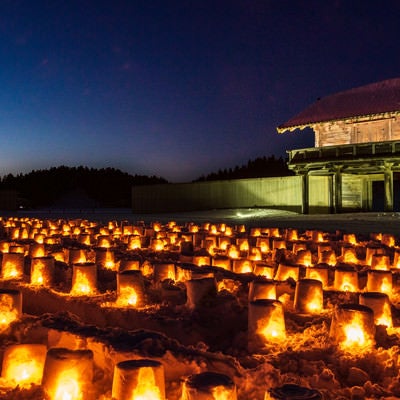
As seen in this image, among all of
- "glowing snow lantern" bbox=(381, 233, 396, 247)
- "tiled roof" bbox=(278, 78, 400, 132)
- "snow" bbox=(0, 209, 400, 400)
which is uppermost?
"tiled roof" bbox=(278, 78, 400, 132)

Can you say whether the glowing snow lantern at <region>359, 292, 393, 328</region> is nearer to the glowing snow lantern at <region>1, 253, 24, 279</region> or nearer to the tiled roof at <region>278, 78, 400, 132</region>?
the glowing snow lantern at <region>1, 253, 24, 279</region>

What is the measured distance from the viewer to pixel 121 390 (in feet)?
10.7

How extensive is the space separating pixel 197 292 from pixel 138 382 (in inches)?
102

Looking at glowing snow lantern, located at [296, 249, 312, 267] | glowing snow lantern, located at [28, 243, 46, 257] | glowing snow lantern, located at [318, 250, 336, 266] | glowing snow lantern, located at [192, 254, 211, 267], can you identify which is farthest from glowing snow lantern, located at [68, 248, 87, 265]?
glowing snow lantern, located at [318, 250, 336, 266]

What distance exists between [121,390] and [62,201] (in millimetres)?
53740

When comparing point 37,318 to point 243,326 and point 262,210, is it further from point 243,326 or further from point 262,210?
point 262,210

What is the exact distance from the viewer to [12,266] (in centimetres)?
785

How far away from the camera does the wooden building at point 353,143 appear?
21486mm

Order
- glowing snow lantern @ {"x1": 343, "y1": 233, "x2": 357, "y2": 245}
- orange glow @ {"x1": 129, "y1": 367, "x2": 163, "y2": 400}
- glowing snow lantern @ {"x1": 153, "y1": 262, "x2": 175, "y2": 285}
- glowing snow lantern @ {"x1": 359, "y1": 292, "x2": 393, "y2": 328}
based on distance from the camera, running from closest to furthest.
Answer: orange glow @ {"x1": 129, "y1": 367, "x2": 163, "y2": 400}, glowing snow lantern @ {"x1": 359, "y1": 292, "x2": 393, "y2": 328}, glowing snow lantern @ {"x1": 153, "y1": 262, "x2": 175, "y2": 285}, glowing snow lantern @ {"x1": 343, "y1": 233, "x2": 357, "y2": 245}

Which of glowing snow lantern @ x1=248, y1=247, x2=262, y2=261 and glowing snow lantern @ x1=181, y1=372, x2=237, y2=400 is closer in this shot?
glowing snow lantern @ x1=181, y1=372, x2=237, y2=400

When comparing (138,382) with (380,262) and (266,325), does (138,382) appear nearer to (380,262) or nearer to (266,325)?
(266,325)

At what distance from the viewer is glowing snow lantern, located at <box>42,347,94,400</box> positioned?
136 inches

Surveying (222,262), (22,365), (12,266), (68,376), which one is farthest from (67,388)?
(222,262)

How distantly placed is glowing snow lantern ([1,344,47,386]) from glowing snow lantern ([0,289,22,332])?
4.00ft
